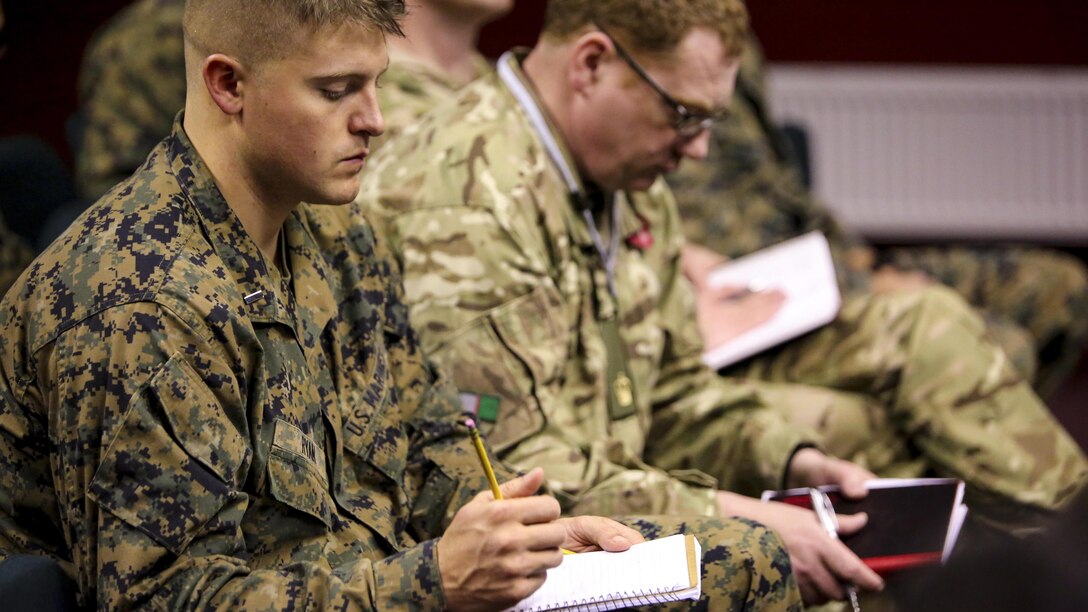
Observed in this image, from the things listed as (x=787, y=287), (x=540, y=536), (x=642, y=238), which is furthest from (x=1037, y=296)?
(x=540, y=536)

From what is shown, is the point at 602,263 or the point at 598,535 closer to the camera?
the point at 598,535

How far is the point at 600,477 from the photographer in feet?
6.07

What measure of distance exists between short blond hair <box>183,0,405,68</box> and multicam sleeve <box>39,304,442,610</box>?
11.4 inches

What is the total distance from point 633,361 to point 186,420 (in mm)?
956

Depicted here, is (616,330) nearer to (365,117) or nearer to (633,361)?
(633,361)

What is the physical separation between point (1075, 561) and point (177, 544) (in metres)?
0.79

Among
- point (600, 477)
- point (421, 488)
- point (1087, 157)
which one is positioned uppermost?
point (421, 488)

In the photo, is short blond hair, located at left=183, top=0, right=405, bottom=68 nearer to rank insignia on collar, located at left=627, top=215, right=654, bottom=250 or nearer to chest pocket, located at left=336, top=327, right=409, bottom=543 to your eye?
chest pocket, located at left=336, top=327, right=409, bottom=543

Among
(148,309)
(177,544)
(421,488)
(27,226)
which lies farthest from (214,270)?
(27,226)

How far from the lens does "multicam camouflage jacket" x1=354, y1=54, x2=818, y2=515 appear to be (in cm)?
185

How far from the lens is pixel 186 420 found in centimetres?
128

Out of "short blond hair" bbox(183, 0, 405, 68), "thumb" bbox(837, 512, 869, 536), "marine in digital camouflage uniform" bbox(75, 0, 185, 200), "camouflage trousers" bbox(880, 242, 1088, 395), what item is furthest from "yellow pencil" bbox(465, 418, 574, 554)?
"camouflage trousers" bbox(880, 242, 1088, 395)

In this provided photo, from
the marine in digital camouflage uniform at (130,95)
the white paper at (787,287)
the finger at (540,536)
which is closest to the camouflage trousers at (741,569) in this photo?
the finger at (540,536)

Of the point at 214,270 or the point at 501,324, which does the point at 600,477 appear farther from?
the point at 214,270
